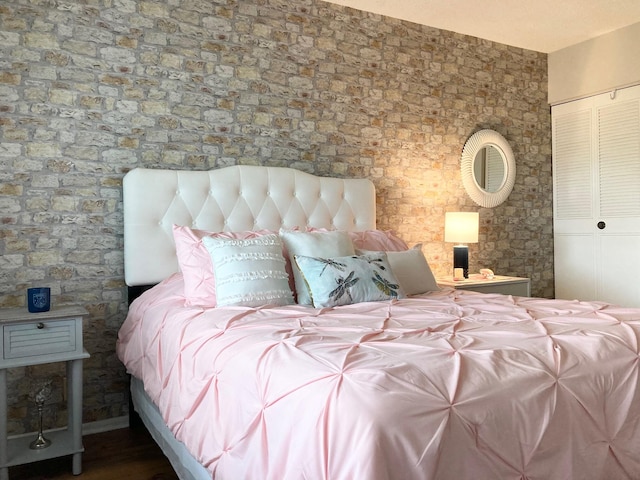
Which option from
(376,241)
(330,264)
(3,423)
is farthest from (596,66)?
(3,423)

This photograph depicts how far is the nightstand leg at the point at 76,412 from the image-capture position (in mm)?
2475

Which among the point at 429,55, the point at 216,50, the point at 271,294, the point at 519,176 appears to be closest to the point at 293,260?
the point at 271,294

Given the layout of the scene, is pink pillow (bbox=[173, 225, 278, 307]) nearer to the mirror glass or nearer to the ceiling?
the ceiling

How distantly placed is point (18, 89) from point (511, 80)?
153 inches

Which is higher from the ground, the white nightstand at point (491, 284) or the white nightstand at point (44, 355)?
the white nightstand at point (491, 284)

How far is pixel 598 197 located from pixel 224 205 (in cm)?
338

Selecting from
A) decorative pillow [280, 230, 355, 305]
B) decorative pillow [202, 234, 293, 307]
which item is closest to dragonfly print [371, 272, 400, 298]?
decorative pillow [280, 230, 355, 305]

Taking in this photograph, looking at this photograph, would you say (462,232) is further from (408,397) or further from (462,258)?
(408,397)

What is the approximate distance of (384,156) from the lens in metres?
4.09

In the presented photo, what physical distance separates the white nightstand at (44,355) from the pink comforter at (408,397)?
2.25 feet

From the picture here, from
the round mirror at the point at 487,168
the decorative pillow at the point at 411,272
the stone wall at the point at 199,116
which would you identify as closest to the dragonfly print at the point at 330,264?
the decorative pillow at the point at 411,272

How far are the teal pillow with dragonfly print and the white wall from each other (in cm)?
307

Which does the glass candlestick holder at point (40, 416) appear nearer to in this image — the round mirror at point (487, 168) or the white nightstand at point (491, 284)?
the white nightstand at point (491, 284)

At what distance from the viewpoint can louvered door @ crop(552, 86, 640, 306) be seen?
4426 millimetres
